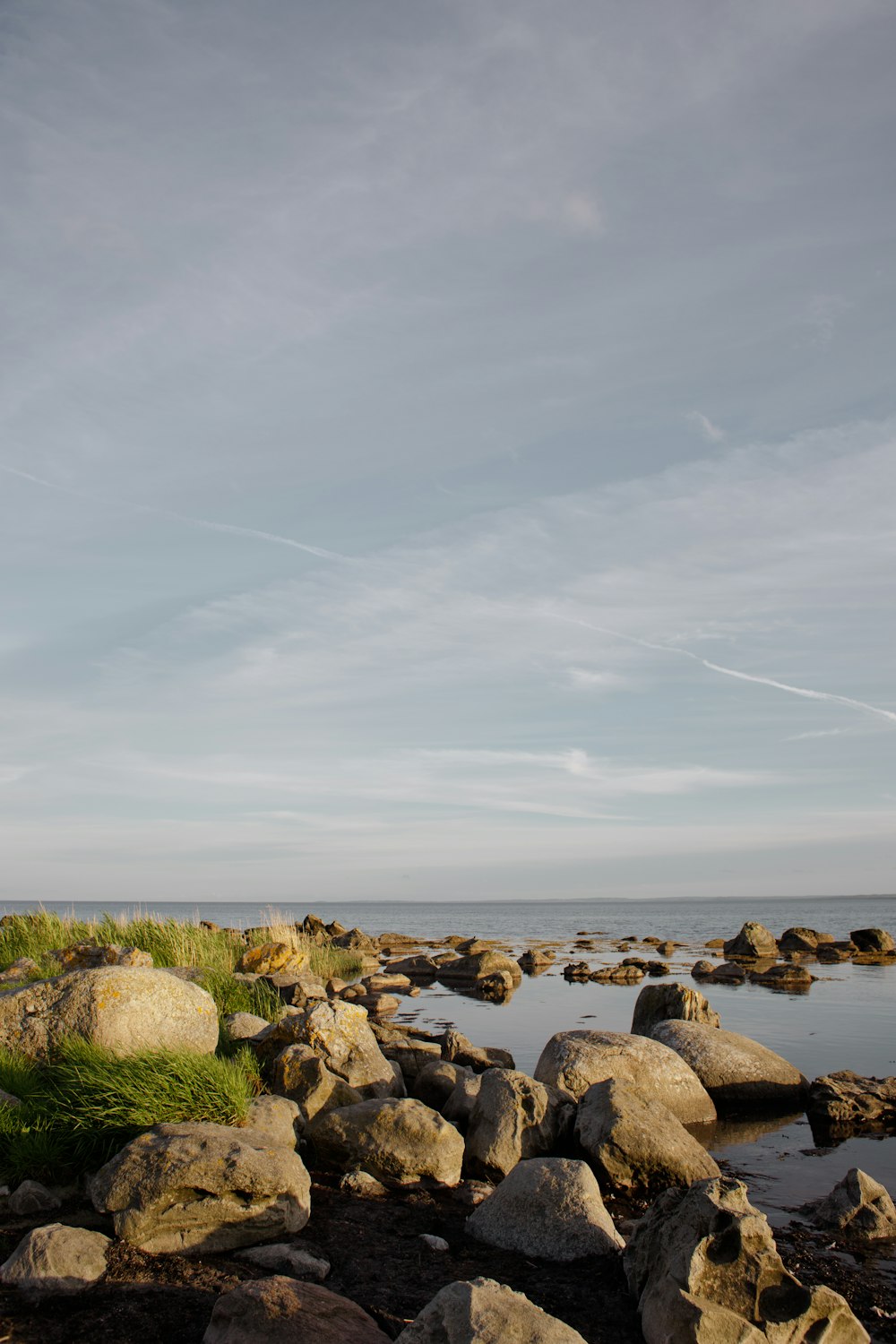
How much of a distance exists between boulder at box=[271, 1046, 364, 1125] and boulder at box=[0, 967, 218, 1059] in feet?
3.12

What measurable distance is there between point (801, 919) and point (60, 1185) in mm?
119872

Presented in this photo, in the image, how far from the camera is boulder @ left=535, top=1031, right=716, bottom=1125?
14.1m

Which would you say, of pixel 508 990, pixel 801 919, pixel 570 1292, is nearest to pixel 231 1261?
pixel 570 1292

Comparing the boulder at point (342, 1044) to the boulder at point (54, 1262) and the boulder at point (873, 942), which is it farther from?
the boulder at point (873, 942)

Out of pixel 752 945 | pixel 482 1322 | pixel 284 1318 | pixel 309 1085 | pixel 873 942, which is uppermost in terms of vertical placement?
pixel 482 1322

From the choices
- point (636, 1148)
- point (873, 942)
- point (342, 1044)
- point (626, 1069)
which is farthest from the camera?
point (873, 942)

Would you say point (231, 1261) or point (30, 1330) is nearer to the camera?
point (30, 1330)

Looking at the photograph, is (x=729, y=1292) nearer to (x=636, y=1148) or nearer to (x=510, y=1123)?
(x=636, y=1148)

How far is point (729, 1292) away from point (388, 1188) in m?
4.44

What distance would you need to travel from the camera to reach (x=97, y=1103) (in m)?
9.57

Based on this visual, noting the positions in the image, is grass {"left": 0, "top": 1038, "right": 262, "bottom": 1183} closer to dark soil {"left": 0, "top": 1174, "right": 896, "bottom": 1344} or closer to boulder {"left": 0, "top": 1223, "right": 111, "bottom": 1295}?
dark soil {"left": 0, "top": 1174, "right": 896, "bottom": 1344}

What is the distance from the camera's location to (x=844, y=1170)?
1207 centimetres

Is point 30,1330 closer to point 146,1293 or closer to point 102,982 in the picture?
point 146,1293

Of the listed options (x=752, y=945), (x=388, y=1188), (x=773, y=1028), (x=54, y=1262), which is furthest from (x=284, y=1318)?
(x=752, y=945)
